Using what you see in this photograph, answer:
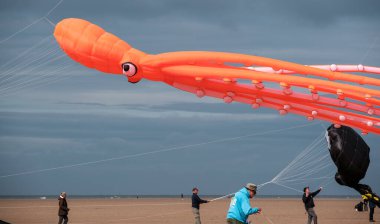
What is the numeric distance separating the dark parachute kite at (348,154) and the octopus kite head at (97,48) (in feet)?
26.2

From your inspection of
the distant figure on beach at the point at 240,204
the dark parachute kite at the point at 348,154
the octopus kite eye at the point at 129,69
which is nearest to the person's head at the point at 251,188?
the distant figure on beach at the point at 240,204

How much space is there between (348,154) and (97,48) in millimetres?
9150

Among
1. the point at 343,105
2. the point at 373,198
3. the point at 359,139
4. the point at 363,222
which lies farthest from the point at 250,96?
the point at 363,222

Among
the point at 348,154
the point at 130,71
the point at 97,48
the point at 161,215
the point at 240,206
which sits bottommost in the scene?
the point at 240,206

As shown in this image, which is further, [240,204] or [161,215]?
[161,215]

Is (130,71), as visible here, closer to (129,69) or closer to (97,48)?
(129,69)

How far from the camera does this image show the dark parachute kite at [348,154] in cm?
2164

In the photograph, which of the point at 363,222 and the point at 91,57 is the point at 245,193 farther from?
the point at 363,222

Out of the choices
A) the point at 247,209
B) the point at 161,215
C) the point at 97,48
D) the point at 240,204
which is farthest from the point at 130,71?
the point at 161,215

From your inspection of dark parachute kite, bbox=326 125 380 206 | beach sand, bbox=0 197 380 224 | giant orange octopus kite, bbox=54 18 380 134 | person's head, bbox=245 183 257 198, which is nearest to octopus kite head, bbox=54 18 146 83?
giant orange octopus kite, bbox=54 18 380 134

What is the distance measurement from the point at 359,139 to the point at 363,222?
13.0 metres

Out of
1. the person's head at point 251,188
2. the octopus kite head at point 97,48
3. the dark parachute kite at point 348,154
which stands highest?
the octopus kite head at point 97,48

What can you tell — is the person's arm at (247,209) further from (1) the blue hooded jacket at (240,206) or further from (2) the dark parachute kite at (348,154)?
(2) the dark parachute kite at (348,154)

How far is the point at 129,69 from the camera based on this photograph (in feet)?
52.0
